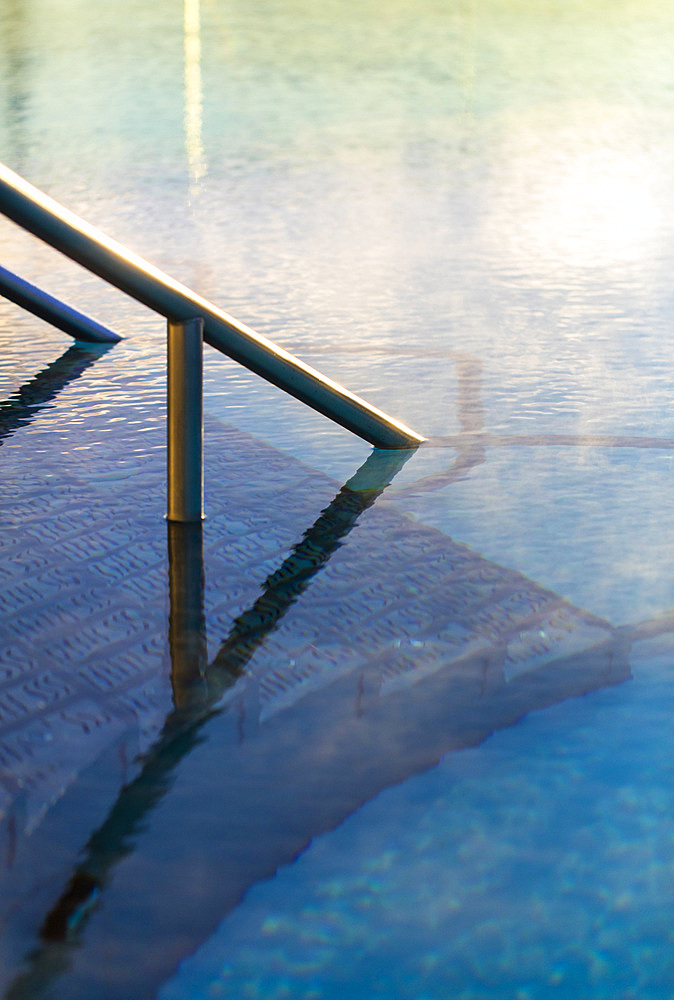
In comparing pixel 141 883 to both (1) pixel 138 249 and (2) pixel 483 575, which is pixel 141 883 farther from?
(1) pixel 138 249

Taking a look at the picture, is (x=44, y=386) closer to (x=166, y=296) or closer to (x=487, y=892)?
(x=166, y=296)

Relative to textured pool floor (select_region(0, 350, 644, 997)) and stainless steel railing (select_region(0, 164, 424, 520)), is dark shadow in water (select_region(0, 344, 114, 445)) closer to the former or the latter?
textured pool floor (select_region(0, 350, 644, 997))

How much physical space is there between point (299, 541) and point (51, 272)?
2995 millimetres

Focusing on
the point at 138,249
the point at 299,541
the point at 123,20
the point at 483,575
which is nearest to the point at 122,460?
the point at 299,541

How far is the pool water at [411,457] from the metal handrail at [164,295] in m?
0.20

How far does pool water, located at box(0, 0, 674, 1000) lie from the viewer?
5.09 ft

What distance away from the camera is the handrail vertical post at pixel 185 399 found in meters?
2.73

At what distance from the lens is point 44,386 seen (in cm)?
393

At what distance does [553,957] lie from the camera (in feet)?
4.96

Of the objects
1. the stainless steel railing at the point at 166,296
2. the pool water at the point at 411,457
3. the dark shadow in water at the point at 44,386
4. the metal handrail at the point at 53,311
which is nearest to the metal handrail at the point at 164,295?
the stainless steel railing at the point at 166,296

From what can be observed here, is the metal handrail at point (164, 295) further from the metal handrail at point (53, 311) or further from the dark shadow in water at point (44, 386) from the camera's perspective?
the metal handrail at point (53, 311)

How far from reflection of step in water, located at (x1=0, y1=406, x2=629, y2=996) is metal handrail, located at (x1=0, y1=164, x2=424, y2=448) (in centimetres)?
24

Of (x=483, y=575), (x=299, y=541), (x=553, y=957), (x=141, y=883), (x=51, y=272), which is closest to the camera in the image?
(x=553, y=957)

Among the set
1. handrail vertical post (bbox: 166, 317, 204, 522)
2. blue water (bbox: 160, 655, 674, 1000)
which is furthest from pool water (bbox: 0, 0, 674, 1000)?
handrail vertical post (bbox: 166, 317, 204, 522)
